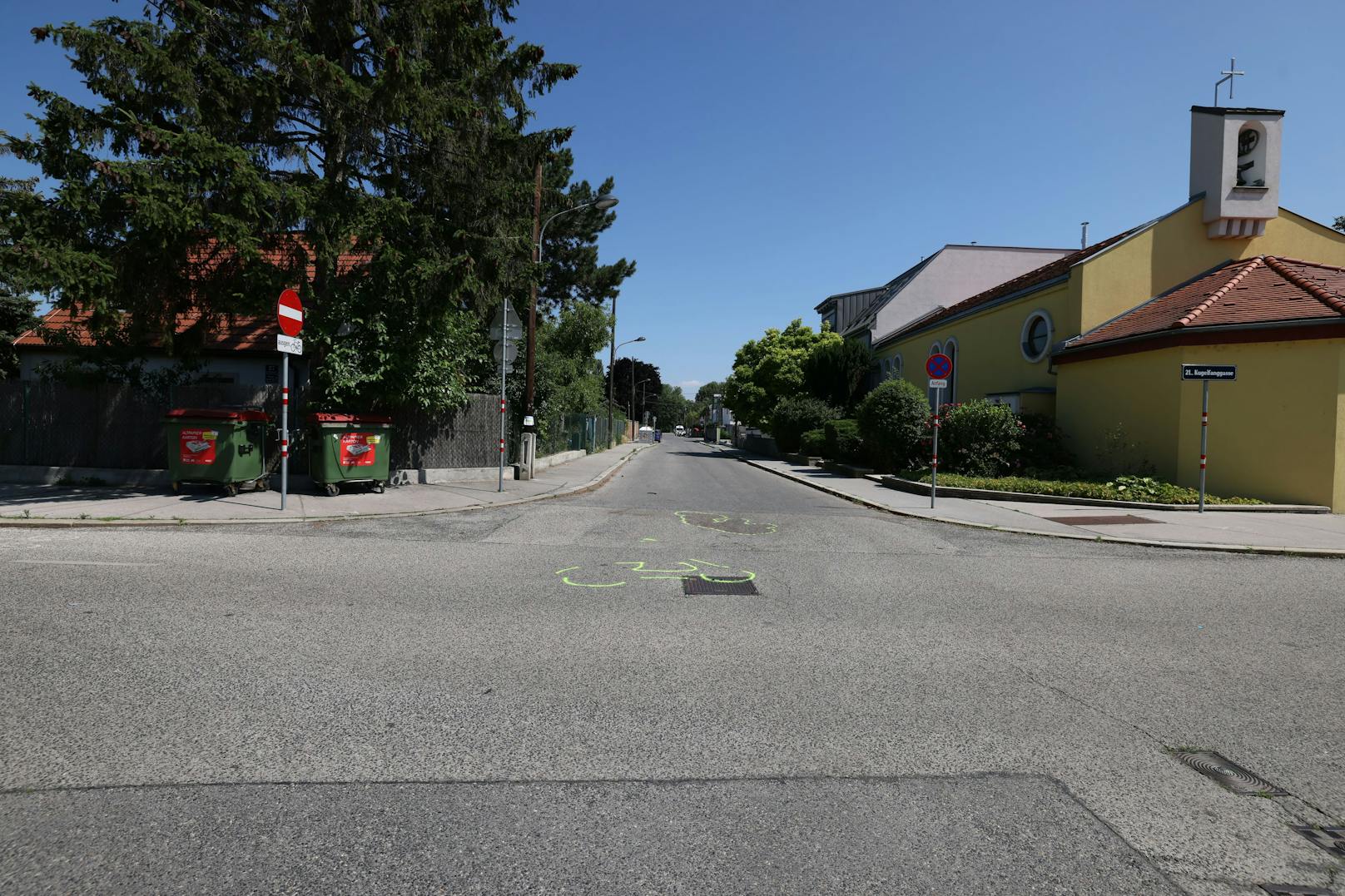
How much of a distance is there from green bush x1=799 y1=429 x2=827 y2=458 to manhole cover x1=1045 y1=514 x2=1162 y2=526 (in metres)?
17.0

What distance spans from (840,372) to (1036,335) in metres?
14.0

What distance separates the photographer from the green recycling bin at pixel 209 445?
1286cm

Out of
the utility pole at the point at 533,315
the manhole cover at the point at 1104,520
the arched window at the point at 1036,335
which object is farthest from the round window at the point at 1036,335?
the utility pole at the point at 533,315

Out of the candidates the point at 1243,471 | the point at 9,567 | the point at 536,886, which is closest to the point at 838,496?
the point at 1243,471

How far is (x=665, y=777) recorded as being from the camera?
335cm

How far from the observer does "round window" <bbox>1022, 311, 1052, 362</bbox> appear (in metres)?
23.1

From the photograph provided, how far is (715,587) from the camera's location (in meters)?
7.39

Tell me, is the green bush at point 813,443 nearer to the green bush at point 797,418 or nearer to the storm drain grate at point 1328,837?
the green bush at point 797,418

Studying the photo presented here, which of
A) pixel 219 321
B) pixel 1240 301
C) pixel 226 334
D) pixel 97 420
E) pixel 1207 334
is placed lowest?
pixel 97 420

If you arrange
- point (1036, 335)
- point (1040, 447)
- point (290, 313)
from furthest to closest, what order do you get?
1. point (1036, 335)
2. point (1040, 447)
3. point (290, 313)

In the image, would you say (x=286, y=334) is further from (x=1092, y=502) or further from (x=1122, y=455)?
(x=1122, y=455)

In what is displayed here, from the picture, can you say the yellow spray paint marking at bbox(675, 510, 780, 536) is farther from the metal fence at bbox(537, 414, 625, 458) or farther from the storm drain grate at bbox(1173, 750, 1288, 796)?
the metal fence at bbox(537, 414, 625, 458)

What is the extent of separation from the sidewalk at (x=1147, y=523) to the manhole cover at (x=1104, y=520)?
1 centimetres

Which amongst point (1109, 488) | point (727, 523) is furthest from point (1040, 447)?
point (727, 523)
